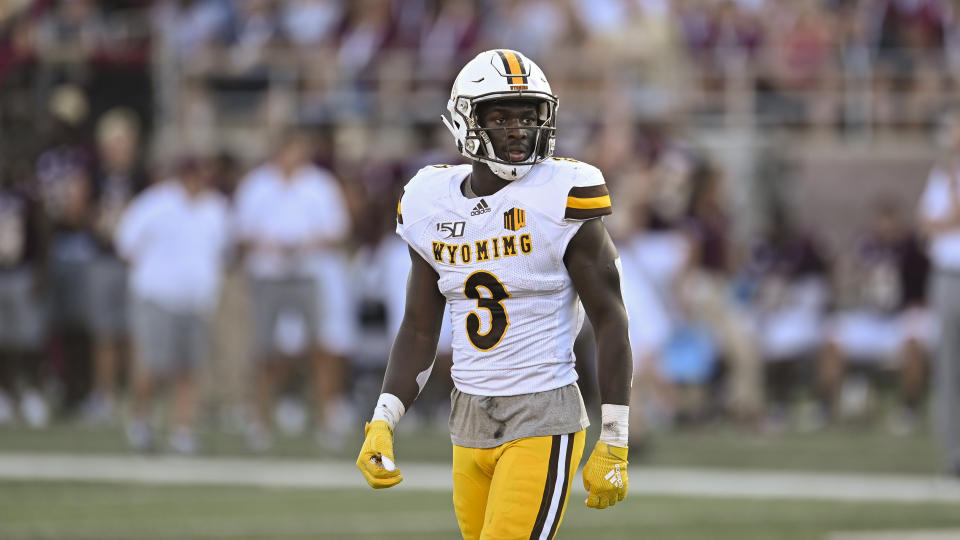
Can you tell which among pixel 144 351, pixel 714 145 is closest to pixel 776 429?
pixel 714 145

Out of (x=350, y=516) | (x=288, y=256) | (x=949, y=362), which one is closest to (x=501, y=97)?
(x=350, y=516)

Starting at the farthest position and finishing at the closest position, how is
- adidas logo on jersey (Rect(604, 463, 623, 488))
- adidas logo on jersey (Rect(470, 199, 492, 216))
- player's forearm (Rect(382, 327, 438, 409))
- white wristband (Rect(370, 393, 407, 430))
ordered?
1. player's forearm (Rect(382, 327, 438, 409))
2. white wristband (Rect(370, 393, 407, 430))
3. adidas logo on jersey (Rect(470, 199, 492, 216))
4. adidas logo on jersey (Rect(604, 463, 623, 488))

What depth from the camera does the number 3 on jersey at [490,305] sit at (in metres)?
4.30

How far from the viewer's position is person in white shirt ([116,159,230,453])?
10.6 metres

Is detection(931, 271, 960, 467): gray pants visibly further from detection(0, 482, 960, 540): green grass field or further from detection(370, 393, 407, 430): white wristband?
detection(370, 393, 407, 430): white wristband

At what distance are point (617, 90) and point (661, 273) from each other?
371 centimetres

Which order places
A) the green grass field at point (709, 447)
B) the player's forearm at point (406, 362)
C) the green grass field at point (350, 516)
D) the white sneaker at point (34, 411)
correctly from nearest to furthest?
the player's forearm at point (406, 362), the green grass field at point (350, 516), the green grass field at point (709, 447), the white sneaker at point (34, 411)

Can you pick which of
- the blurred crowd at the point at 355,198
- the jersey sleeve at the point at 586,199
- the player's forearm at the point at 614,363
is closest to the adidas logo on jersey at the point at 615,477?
the player's forearm at the point at 614,363

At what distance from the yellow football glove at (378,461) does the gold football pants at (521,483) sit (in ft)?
0.67

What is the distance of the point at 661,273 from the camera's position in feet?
37.1

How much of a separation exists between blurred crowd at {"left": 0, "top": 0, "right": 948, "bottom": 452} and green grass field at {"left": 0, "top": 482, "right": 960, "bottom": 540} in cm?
160

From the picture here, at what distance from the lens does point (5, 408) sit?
12703 millimetres

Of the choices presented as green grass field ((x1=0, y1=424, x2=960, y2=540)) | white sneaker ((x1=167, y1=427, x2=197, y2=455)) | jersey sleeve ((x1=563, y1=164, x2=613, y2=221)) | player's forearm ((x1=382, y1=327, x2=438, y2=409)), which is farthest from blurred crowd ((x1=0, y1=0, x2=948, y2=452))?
jersey sleeve ((x1=563, y1=164, x2=613, y2=221))

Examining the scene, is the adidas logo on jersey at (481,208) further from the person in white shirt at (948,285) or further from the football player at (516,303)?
the person in white shirt at (948,285)
